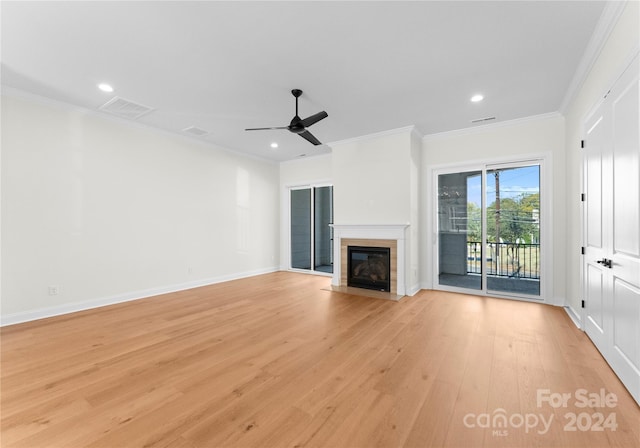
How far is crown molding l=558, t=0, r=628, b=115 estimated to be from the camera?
2.12 meters

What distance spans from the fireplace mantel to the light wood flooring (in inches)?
39.2

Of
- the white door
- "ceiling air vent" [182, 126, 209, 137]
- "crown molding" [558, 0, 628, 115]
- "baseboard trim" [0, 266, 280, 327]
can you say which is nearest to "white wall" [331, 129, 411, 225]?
"crown molding" [558, 0, 628, 115]

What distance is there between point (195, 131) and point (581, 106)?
5513mm

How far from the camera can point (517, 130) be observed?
173 inches

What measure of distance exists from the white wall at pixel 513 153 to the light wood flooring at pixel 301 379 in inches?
42.2

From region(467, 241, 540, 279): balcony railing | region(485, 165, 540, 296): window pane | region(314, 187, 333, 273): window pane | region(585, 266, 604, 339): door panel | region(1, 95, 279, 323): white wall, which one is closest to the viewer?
region(585, 266, 604, 339): door panel

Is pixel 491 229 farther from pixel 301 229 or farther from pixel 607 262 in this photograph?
pixel 301 229

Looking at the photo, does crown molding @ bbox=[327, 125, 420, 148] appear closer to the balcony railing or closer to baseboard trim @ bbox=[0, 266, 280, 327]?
the balcony railing

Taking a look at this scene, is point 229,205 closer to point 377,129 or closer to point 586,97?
point 377,129

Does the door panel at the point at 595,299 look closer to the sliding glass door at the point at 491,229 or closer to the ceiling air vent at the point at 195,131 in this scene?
the sliding glass door at the point at 491,229

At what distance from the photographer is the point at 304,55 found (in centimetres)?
277

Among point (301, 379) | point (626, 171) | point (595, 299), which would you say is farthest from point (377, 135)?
point (301, 379)

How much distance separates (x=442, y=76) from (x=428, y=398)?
3.18 meters

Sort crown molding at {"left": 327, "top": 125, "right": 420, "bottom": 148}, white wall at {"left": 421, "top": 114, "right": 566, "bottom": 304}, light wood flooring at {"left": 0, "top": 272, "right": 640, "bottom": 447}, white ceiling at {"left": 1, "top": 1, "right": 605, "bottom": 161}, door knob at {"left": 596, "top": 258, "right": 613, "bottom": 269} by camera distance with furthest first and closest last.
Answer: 1. crown molding at {"left": 327, "top": 125, "right": 420, "bottom": 148}
2. white wall at {"left": 421, "top": 114, "right": 566, "bottom": 304}
3. door knob at {"left": 596, "top": 258, "right": 613, "bottom": 269}
4. white ceiling at {"left": 1, "top": 1, "right": 605, "bottom": 161}
5. light wood flooring at {"left": 0, "top": 272, "right": 640, "bottom": 447}
